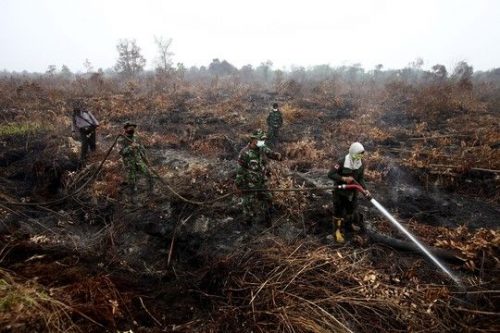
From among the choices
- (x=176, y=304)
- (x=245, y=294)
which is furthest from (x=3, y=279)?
(x=245, y=294)

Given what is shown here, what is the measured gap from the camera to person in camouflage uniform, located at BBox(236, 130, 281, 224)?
530cm

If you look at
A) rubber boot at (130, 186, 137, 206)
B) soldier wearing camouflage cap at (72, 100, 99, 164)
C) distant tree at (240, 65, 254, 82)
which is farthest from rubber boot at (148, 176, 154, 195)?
distant tree at (240, 65, 254, 82)

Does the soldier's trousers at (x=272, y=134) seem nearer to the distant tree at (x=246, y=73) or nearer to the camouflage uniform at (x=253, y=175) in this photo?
the camouflage uniform at (x=253, y=175)

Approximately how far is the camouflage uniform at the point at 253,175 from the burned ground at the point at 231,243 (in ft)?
1.18

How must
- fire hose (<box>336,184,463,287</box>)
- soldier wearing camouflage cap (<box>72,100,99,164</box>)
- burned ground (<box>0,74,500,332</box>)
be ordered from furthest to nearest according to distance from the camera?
soldier wearing camouflage cap (<box>72,100,99,164</box>), fire hose (<box>336,184,463,287</box>), burned ground (<box>0,74,500,332</box>)

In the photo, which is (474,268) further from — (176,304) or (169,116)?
(169,116)

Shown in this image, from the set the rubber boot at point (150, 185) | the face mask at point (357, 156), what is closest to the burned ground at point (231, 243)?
the rubber boot at point (150, 185)

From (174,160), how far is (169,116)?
223 inches

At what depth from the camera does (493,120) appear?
11.4m

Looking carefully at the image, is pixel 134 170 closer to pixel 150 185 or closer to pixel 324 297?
pixel 150 185

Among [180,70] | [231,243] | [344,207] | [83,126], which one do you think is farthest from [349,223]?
[180,70]

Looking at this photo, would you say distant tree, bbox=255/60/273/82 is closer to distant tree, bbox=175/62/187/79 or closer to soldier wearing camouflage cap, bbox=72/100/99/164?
distant tree, bbox=175/62/187/79

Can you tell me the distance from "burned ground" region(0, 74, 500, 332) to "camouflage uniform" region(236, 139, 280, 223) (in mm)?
359

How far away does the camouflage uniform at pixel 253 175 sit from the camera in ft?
17.4
